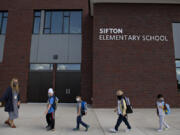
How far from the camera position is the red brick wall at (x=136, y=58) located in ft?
36.0

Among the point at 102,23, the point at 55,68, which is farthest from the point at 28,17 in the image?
the point at 102,23

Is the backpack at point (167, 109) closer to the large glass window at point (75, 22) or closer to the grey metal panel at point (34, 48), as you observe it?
the large glass window at point (75, 22)

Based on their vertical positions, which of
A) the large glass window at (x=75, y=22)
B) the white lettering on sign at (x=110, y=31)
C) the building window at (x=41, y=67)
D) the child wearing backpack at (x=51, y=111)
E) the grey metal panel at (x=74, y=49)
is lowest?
the child wearing backpack at (x=51, y=111)

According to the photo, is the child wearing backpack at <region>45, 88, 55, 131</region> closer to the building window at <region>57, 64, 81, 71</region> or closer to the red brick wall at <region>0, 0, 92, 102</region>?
the red brick wall at <region>0, 0, 92, 102</region>

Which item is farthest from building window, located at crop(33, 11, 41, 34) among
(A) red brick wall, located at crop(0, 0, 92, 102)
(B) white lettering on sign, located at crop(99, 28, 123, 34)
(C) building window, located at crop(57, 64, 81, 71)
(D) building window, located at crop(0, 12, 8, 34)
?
(B) white lettering on sign, located at crop(99, 28, 123, 34)

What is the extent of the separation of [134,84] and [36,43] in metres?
10.00

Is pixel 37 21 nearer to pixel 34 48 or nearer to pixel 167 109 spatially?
pixel 34 48

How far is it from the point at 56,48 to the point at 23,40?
11.1 ft

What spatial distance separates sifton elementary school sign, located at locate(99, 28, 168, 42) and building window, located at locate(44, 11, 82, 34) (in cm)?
368

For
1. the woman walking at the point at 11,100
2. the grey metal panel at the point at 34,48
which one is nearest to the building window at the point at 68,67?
the grey metal panel at the point at 34,48

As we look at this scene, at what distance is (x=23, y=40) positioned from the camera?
1413cm

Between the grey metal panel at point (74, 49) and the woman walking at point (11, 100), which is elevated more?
the grey metal panel at point (74, 49)

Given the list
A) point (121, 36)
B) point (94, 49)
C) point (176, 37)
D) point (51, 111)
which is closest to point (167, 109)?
point (51, 111)

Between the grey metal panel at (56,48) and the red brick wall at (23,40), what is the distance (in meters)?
0.57
